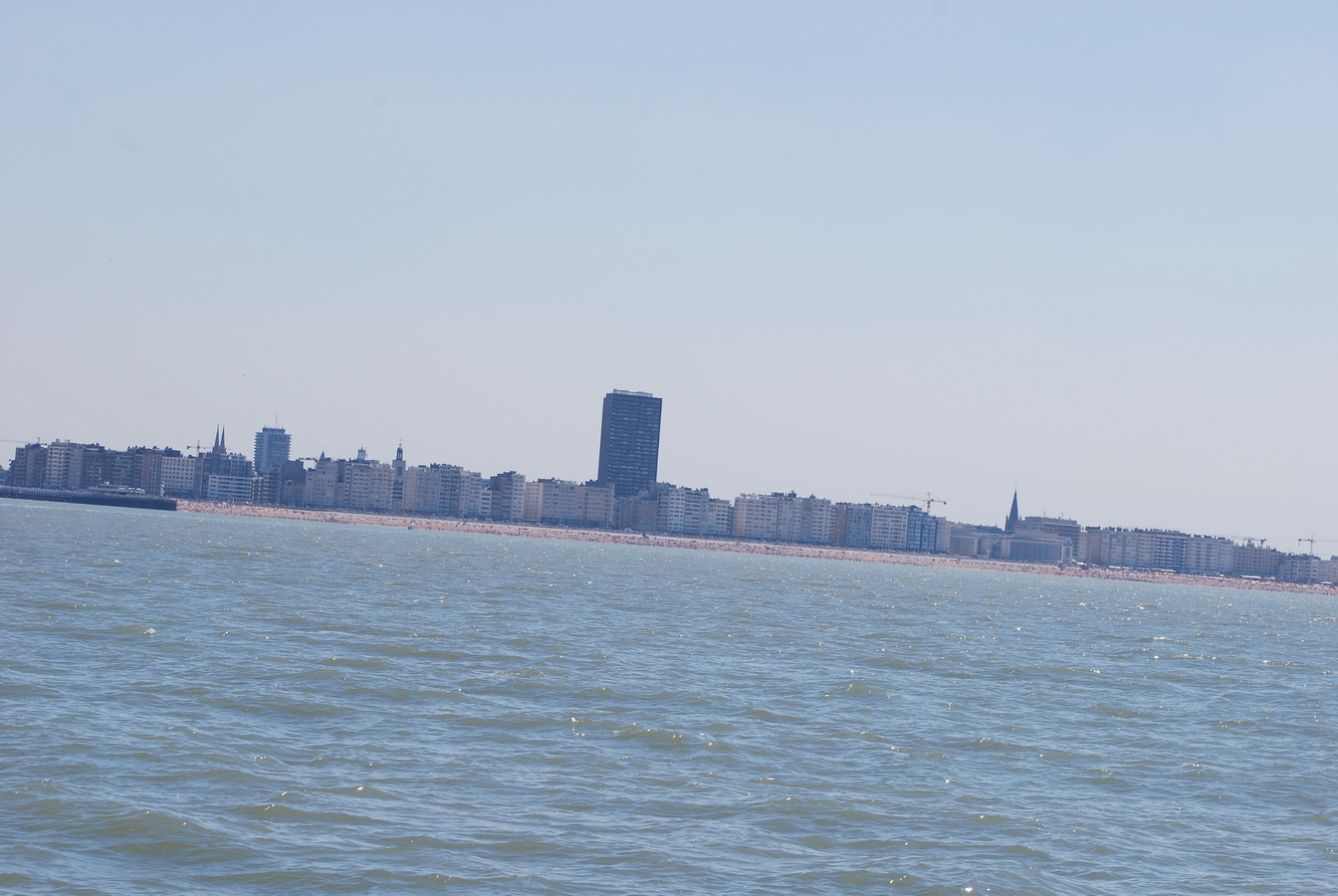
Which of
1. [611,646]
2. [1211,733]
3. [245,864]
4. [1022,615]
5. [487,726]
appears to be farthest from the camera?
[1022,615]

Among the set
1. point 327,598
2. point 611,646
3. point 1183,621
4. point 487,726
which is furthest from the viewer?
point 1183,621

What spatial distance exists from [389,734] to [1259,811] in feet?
48.6

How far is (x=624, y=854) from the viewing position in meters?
17.2

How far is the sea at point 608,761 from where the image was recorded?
54.9ft

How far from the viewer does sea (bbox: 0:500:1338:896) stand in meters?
16.7

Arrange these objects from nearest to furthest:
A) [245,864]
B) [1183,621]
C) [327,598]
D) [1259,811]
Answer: [245,864] < [1259,811] < [327,598] < [1183,621]

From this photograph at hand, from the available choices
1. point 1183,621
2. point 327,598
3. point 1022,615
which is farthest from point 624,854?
point 1183,621

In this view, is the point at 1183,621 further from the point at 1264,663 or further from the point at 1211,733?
the point at 1211,733

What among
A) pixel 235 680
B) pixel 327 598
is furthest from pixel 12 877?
pixel 327 598

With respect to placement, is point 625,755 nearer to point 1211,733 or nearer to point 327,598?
point 1211,733

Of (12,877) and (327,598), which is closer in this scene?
(12,877)

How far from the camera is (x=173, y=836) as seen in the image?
1672 cm

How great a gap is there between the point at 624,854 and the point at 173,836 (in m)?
5.60

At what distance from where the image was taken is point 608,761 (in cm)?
2264
